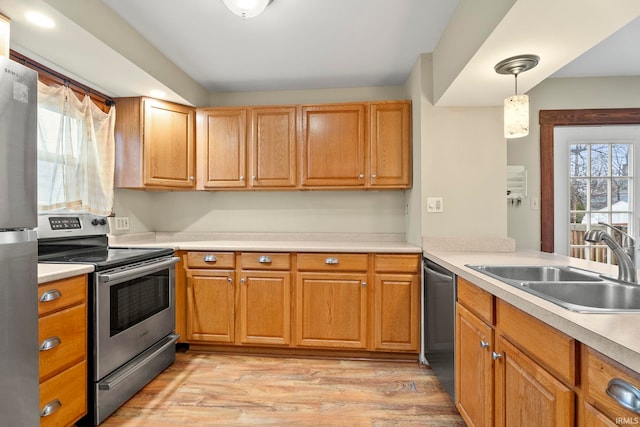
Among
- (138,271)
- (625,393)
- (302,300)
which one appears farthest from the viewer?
(302,300)

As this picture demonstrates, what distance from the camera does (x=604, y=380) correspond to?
30.0 inches

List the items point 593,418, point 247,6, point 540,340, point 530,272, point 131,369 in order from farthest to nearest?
point 131,369 → point 247,6 → point 530,272 → point 540,340 → point 593,418

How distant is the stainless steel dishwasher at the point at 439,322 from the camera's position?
1843 millimetres

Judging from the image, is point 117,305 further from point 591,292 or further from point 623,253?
point 623,253

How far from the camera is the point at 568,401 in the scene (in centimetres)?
88

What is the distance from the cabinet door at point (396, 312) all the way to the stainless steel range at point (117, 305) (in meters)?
1.52

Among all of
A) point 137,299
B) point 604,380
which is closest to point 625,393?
point 604,380

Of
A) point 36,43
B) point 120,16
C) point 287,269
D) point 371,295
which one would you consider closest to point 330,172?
point 287,269

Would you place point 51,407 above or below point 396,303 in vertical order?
below

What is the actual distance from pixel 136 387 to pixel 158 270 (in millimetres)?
709

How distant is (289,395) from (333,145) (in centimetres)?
189

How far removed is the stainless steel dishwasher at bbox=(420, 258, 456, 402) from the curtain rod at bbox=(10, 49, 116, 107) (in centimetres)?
273

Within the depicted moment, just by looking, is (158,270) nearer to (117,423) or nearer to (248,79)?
(117,423)

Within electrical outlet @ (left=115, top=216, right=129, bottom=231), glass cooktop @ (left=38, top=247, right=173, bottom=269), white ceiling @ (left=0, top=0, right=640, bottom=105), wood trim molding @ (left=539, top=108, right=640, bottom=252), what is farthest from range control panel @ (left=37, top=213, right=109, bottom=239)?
wood trim molding @ (left=539, top=108, right=640, bottom=252)
